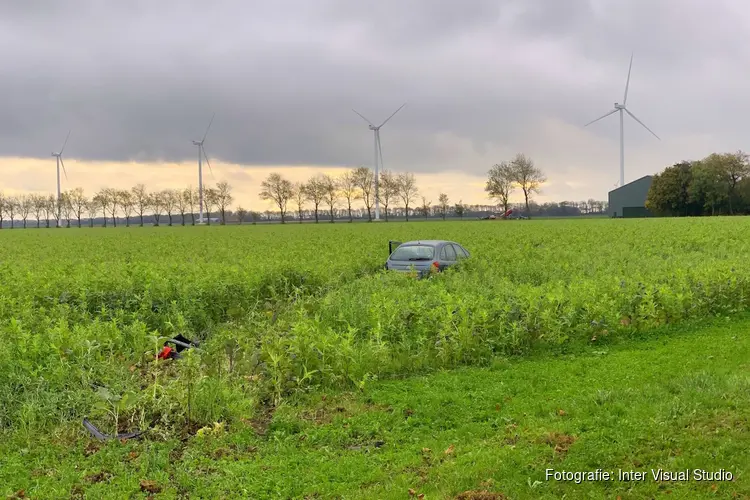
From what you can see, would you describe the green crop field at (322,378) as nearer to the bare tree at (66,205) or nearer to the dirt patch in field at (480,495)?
the dirt patch in field at (480,495)

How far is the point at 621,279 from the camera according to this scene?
42.5 feet

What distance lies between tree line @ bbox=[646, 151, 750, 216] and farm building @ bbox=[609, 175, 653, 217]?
1207cm

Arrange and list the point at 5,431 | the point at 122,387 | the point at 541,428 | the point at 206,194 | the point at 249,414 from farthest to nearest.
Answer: the point at 206,194 → the point at 122,387 → the point at 249,414 → the point at 5,431 → the point at 541,428

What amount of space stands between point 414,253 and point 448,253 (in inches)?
47.6

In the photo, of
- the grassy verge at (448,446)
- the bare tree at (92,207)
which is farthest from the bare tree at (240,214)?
the grassy verge at (448,446)

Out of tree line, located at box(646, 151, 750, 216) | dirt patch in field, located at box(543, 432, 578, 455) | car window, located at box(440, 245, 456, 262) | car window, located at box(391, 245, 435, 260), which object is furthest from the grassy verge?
tree line, located at box(646, 151, 750, 216)

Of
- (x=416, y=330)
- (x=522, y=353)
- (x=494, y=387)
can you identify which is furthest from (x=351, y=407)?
(x=522, y=353)

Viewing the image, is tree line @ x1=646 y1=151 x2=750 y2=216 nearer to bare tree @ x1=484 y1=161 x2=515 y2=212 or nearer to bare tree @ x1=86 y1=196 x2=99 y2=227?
bare tree @ x1=484 y1=161 x2=515 y2=212

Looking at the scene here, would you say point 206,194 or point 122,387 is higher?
point 206,194

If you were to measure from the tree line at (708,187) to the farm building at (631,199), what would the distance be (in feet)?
39.6

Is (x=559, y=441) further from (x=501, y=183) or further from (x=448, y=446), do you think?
(x=501, y=183)

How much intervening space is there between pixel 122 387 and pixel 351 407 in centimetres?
305

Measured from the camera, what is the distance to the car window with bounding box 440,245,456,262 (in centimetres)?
1745

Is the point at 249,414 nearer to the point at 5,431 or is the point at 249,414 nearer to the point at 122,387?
the point at 122,387
